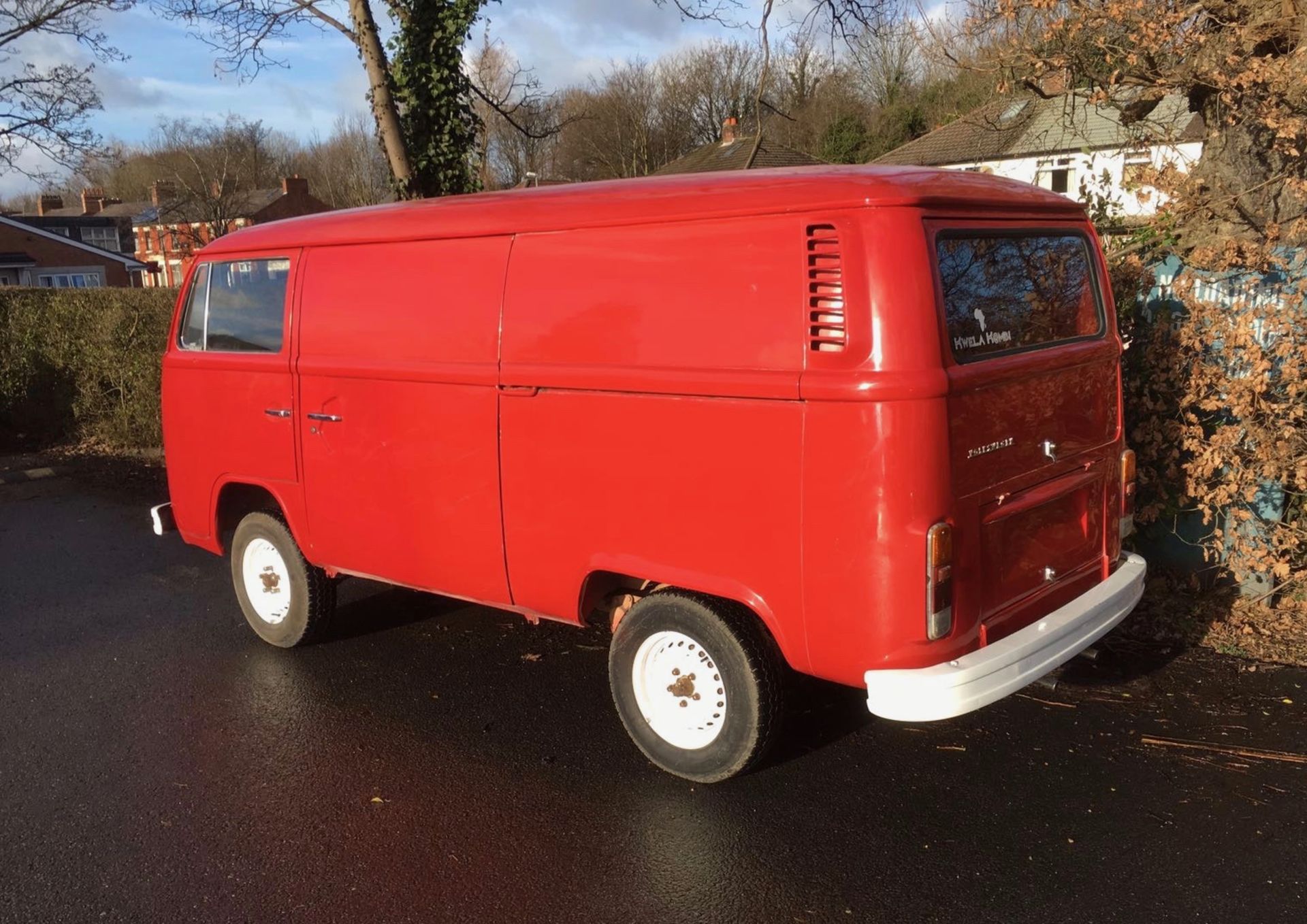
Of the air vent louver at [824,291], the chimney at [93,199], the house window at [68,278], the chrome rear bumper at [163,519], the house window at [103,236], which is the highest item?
the chimney at [93,199]

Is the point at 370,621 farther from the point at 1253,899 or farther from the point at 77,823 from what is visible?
the point at 1253,899

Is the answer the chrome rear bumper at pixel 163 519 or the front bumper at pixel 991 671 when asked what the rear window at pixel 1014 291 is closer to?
the front bumper at pixel 991 671

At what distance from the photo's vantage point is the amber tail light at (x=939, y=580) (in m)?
3.12

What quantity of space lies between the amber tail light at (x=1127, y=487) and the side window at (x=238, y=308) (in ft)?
13.2

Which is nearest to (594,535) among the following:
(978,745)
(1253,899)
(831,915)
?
(831,915)

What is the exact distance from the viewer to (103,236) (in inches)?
2549

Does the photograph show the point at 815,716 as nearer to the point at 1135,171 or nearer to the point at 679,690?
the point at 679,690

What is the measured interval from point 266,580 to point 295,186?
51.0 m

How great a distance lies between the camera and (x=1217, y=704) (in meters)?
4.33

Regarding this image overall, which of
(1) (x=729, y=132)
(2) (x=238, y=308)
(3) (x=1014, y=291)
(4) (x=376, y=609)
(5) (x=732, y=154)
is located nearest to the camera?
(3) (x=1014, y=291)

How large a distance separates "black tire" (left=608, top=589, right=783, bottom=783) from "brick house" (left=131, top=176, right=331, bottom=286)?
22.7 meters

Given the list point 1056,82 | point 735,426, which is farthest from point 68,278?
point 735,426

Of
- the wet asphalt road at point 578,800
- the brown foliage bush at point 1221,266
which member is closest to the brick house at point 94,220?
the wet asphalt road at point 578,800

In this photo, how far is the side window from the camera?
16.6 feet
